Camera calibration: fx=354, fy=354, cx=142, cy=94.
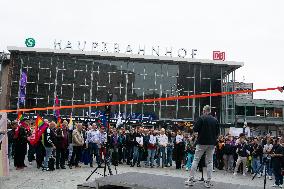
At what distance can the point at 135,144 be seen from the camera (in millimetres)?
19062

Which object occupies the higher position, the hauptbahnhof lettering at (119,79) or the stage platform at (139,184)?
the hauptbahnhof lettering at (119,79)

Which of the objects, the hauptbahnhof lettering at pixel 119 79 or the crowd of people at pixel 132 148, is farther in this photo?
the hauptbahnhof lettering at pixel 119 79

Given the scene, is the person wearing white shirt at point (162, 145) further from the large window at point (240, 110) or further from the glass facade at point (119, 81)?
the large window at point (240, 110)

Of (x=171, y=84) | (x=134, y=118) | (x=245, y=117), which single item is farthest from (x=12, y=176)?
(x=245, y=117)

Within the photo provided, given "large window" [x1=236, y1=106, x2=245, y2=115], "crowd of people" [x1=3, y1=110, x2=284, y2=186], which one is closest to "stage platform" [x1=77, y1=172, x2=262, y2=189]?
"crowd of people" [x1=3, y1=110, x2=284, y2=186]

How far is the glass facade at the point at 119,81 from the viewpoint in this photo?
4494 cm

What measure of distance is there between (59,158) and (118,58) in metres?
31.3

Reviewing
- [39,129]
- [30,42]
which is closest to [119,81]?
[30,42]

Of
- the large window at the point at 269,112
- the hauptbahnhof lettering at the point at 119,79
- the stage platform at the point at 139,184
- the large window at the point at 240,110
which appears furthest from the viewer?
the large window at the point at 269,112

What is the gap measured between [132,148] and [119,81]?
89.2 feet

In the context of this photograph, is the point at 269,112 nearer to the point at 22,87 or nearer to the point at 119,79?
the point at 119,79

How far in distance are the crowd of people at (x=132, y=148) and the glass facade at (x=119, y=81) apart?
24169 millimetres

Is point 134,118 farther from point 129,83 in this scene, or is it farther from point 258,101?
point 258,101

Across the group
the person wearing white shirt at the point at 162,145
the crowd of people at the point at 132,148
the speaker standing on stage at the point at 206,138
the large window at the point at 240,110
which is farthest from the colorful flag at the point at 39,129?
the large window at the point at 240,110
